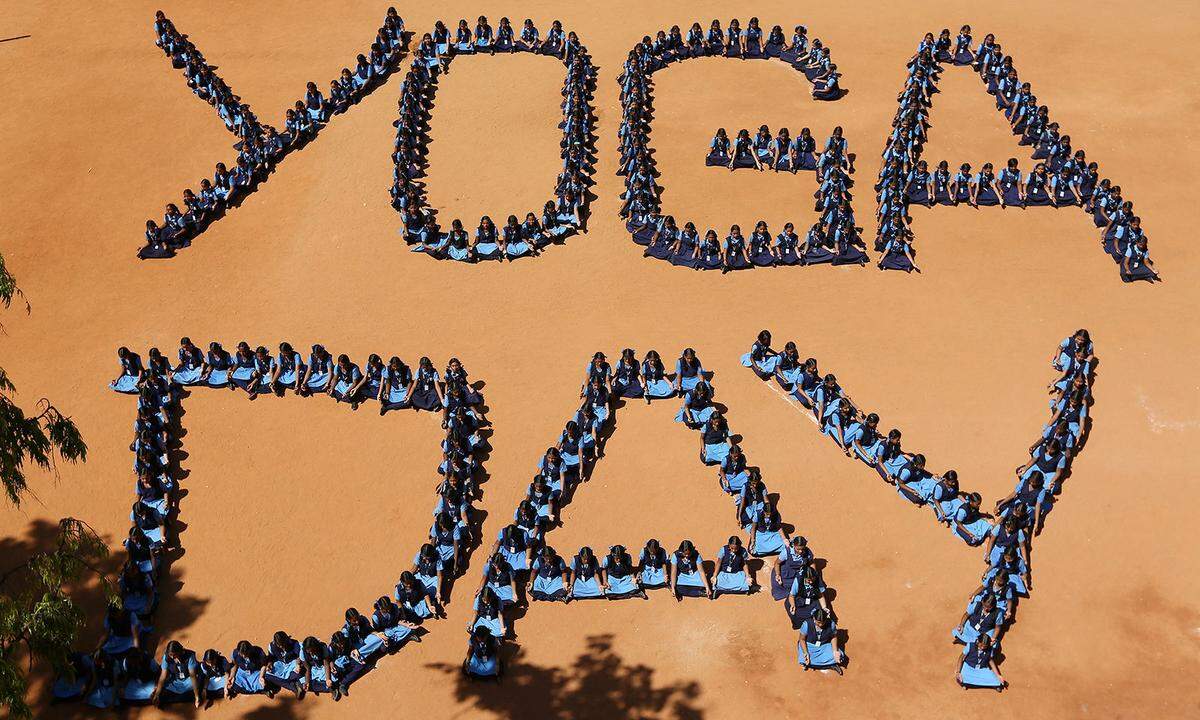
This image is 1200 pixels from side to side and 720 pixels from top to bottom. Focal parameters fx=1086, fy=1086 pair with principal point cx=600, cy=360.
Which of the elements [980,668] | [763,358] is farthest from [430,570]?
[980,668]

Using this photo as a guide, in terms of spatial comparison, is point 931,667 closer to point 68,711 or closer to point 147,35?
point 68,711

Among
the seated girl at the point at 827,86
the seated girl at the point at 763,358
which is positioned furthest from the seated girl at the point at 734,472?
the seated girl at the point at 827,86

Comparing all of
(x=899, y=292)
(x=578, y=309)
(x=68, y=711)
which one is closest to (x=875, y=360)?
(x=899, y=292)

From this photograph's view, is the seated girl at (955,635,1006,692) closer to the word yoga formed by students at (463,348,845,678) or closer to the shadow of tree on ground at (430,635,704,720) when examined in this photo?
the word yoga formed by students at (463,348,845,678)

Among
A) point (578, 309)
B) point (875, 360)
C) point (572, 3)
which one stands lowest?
point (875, 360)

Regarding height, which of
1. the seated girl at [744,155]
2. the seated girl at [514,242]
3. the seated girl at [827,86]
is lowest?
the seated girl at [514,242]

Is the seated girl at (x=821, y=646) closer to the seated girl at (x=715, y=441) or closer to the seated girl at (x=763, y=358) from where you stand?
the seated girl at (x=715, y=441)

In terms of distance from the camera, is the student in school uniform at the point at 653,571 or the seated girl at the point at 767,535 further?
the seated girl at the point at 767,535

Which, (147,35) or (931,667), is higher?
(147,35)
